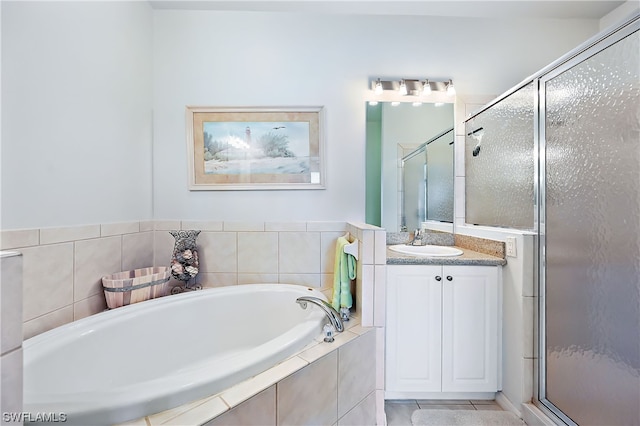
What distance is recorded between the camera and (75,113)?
1364mm

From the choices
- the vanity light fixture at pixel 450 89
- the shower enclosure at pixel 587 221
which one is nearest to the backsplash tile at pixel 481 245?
the shower enclosure at pixel 587 221

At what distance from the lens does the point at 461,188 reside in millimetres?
2066

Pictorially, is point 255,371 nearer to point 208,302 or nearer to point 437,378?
point 208,302

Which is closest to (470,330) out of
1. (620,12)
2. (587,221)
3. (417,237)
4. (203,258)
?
(417,237)

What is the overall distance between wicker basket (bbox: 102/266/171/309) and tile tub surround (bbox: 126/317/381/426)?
0.97 meters

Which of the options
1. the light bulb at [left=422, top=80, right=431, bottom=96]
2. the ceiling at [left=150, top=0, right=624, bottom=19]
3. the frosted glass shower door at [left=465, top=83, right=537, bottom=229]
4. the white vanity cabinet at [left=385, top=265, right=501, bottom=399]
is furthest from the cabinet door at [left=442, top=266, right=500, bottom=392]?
the ceiling at [left=150, top=0, right=624, bottom=19]

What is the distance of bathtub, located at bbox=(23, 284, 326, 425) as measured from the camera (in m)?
0.72

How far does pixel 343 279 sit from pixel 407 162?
1.14 m

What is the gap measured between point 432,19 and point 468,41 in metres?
0.33

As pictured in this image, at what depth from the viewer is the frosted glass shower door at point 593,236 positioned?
101 cm

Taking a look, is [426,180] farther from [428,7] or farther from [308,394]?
[308,394]

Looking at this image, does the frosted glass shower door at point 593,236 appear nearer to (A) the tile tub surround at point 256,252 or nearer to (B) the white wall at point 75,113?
(A) the tile tub surround at point 256,252

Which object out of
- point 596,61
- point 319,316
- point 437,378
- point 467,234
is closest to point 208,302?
point 319,316

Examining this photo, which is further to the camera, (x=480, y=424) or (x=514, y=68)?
(x=514, y=68)
